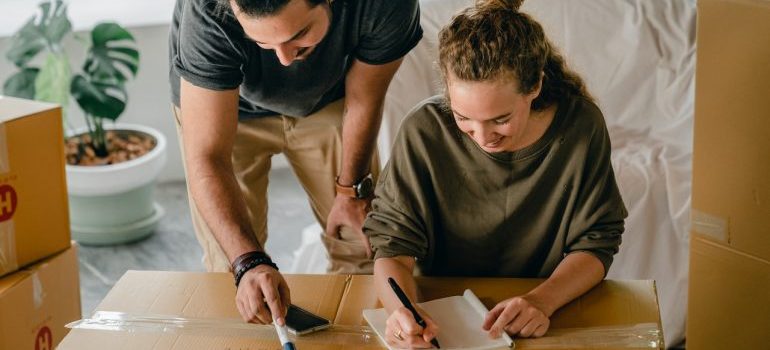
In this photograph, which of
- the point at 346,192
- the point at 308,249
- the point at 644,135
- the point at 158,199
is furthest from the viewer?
the point at 158,199

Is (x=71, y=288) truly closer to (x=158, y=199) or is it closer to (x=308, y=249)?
(x=308, y=249)

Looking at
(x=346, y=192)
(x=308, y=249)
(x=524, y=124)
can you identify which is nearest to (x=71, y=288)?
(x=346, y=192)

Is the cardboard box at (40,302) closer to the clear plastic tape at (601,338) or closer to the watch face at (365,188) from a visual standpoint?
the watch face at (365,188)

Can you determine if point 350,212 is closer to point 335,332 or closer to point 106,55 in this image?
point 335,332

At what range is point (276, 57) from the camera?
1.71 metres

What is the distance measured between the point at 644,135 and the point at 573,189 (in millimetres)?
999

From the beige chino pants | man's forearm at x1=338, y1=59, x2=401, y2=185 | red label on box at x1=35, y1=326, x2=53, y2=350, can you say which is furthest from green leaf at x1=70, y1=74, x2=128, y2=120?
man's forearm at x1=338, y1=59, x2=401, y2=185

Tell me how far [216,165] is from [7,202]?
40 cm

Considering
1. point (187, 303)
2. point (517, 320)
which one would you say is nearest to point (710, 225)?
point (517, 320)

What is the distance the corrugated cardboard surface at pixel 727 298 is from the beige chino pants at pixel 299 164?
2.06ft

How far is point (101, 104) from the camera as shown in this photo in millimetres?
2773

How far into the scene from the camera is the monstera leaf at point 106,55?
282 cm

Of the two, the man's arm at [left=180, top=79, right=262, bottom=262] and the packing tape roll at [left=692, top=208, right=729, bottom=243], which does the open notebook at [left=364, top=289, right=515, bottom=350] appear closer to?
the man's arm at [left=180, top=79, right=262, bottom=262]

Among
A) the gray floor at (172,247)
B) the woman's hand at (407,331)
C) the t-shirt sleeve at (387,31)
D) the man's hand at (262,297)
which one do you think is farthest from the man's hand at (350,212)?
the gray floor at (172,247)
